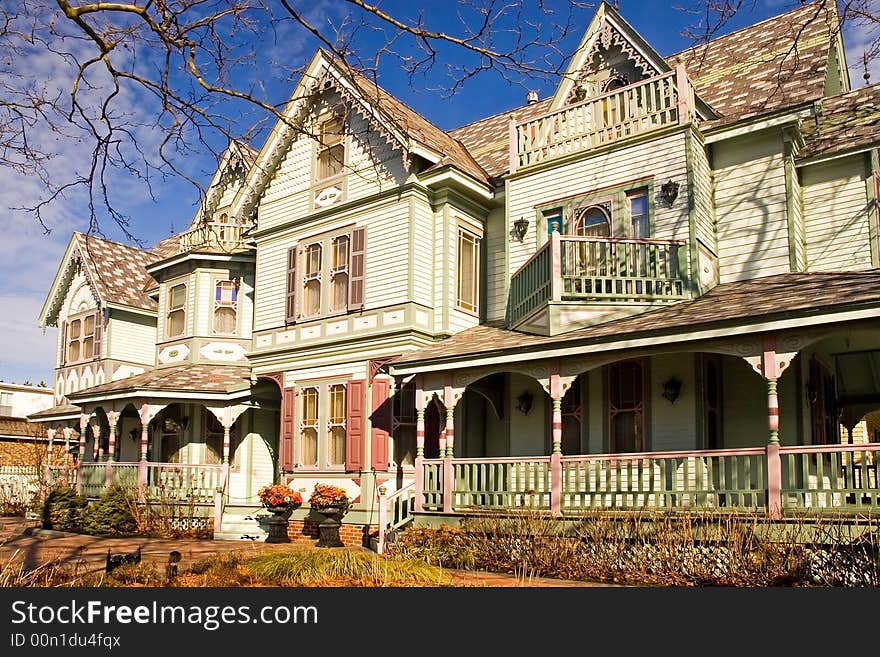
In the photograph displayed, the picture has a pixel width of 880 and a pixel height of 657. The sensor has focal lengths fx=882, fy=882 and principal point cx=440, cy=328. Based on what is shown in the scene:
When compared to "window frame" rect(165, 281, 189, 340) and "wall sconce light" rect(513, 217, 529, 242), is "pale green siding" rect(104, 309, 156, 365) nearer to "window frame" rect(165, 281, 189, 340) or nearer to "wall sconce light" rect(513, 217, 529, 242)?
"window frame" rect(165, 281, 189, 340)

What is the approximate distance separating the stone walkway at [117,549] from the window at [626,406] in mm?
4144

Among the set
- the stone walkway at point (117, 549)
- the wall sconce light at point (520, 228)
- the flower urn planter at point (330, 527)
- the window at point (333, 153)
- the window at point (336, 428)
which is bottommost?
the stone walkway at point (117, 549)

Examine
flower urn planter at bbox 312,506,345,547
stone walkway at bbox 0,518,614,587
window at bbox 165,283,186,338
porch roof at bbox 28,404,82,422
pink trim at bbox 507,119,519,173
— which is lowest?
stone walkway at bbox 0,518,614,587

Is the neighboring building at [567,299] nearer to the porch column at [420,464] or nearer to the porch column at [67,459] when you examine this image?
the porch column at [420,464]

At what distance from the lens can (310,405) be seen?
2045 centimetres

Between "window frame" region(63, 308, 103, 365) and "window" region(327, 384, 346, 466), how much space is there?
506 inches

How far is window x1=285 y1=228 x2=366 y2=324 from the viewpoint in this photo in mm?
19938

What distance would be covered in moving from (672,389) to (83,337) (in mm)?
22118

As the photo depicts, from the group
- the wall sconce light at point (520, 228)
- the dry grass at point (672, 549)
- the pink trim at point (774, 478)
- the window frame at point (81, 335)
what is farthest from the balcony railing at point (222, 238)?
A: the pink trim at point (774, 478)

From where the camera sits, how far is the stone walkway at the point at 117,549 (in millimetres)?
12516

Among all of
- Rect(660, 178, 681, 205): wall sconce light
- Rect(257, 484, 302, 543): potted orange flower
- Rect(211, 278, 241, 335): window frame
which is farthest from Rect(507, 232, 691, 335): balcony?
Rect(211, 278, 241, 335): window frame

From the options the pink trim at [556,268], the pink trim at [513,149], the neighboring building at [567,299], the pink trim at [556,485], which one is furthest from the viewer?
the pink trim at [513,149]

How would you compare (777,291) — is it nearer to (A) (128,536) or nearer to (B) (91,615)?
(B) (91,615)

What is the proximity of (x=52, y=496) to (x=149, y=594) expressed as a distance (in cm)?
1667
